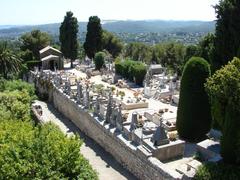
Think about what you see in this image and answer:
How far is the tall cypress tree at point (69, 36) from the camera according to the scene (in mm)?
45750

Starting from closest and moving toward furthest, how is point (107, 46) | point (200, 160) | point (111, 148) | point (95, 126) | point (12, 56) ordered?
point (200, 160) → point (111, 148) → point (95, 126) → point (12, 56) → point (107, 46)

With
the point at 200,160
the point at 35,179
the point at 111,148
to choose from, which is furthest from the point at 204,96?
the point at 35,179

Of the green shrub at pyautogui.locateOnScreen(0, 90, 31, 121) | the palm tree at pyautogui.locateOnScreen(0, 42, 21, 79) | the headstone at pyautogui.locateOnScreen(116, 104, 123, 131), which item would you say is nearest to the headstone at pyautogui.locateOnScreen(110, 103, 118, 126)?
the headstone at pyautogui.locateOnScreen(116, 104, 123, 131)

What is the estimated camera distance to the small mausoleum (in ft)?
144

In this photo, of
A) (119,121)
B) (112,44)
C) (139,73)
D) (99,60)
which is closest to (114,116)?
(119,121)

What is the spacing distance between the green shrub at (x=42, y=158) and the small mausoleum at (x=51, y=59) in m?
31.7

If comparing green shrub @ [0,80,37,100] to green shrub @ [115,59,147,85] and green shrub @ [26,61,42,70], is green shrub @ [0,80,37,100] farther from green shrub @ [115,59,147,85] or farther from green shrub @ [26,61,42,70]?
green shrub @ [26,61,42,70]

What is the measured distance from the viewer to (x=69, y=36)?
45.8 meters

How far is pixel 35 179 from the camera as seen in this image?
1118 cm

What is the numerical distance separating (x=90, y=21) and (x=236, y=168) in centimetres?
3759

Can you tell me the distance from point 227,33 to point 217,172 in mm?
9667

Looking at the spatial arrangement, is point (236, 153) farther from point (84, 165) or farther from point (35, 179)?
point (35, 179)

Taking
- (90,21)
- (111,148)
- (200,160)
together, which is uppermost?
(90,21)

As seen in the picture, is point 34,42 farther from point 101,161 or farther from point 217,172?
point 217,172
